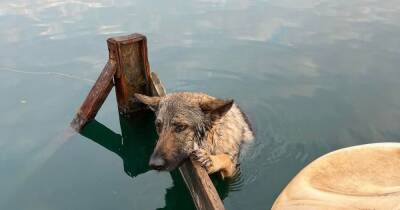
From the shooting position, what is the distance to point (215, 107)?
17.0 ft

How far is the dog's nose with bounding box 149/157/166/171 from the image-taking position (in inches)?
183

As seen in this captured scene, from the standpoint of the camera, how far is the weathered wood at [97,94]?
673cm

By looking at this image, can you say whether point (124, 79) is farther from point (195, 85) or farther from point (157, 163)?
point (195, 85)

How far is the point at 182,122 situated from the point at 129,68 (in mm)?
2213

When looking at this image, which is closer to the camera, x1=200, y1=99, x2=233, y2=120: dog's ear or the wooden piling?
x1=200, y1=99, x2=233, y2=120: dog's ear

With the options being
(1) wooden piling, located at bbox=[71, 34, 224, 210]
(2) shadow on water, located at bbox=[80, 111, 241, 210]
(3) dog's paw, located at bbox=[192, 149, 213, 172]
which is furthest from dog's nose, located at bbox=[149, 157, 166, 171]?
(1) wooden piling, located at bbox=[71, 34, 224, 210]

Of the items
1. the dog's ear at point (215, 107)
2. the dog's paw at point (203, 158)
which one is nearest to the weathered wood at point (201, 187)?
the dog's paw at point (203, 158)

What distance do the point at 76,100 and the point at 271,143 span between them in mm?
4563

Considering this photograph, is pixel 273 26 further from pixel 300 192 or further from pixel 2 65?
pixel 300 192

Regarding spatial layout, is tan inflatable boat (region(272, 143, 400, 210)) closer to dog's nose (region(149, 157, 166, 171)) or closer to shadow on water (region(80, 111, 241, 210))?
dog's nose (region(149, 157, 166, 171))

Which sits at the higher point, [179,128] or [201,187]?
[179,128]

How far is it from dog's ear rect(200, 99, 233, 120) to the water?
1318mm

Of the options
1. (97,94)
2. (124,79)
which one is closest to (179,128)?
(124,79)

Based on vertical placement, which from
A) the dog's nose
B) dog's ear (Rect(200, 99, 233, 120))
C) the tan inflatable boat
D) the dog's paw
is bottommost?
the dog's paw
